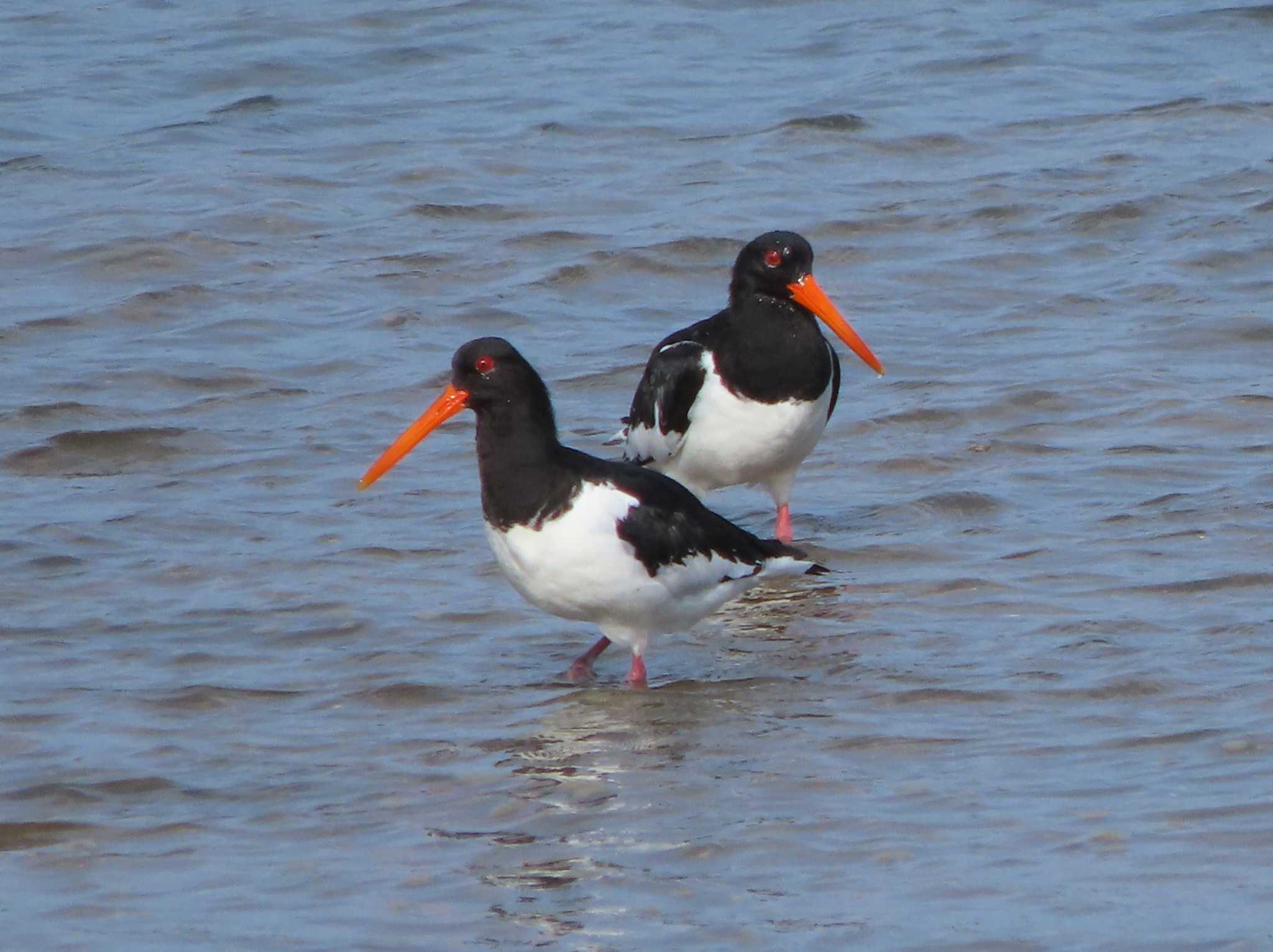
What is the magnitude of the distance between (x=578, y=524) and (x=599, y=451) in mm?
2796

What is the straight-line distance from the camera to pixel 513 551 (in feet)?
20.0

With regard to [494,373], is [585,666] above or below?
below

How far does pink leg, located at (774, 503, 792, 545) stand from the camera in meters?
7.90

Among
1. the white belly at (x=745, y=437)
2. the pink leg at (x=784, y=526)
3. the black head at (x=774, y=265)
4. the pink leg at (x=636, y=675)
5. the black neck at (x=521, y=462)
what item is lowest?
the pink leg at (x=784, y=526)

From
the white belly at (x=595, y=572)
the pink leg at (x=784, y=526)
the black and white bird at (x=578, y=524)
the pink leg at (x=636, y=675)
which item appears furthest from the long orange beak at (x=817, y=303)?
the pink leg at (x=636, y=675)

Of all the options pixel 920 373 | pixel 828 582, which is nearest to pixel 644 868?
pixel 828 582

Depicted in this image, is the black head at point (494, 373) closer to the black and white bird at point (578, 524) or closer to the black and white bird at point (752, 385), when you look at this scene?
the black and white bird at point (578, 524)

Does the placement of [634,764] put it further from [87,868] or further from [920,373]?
[920,373]

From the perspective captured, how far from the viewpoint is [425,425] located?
655 centimetres

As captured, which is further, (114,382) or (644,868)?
(114,382)

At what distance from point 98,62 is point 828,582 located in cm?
944

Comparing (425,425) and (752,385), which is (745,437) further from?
(425,425)

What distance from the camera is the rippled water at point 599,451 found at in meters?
5.02

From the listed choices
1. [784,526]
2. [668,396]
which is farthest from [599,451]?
[784,526]
